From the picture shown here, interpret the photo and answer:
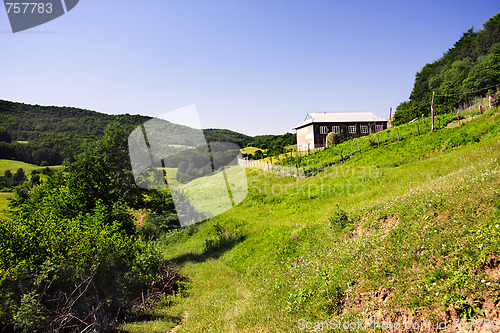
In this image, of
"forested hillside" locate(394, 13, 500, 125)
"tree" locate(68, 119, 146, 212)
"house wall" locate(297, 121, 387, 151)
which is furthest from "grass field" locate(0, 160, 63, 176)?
"forested hillside" locate(394, 13, 500, 125)

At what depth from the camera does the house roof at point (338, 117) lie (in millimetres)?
62344

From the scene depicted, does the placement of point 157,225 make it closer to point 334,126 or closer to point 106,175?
point 106,175

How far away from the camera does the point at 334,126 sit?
61.8 metres

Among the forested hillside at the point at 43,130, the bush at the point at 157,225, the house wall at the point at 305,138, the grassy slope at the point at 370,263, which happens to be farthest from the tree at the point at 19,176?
the house wall at the point at 305,138

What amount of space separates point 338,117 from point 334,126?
4198 mm

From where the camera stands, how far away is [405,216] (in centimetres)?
916

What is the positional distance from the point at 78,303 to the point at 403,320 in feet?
Result: 33.2

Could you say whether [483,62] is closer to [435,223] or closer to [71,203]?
[435,223]

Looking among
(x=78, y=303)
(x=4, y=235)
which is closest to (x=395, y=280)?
(x=78, y=303)

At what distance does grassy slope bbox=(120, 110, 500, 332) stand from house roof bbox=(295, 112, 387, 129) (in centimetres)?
4164

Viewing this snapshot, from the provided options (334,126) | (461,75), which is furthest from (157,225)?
(461,75)

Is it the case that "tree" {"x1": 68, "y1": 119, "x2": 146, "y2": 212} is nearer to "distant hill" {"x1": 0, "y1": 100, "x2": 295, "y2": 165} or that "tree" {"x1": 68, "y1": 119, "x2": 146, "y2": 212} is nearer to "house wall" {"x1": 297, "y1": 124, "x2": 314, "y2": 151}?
"distant hill" {"x1": 0, "y1": 100, "x2": 295, "y2": 165}

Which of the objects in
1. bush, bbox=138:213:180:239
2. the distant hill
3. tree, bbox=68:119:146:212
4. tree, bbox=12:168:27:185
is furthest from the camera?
the distant hill

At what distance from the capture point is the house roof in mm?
62344
